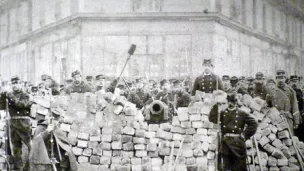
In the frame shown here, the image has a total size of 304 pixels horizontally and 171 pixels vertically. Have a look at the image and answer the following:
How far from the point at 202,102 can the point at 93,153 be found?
199 centimetres

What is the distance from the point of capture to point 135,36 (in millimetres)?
11344

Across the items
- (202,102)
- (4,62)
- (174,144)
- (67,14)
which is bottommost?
(174,144)

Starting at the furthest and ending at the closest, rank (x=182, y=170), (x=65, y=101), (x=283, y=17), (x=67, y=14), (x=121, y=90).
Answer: (x=67, y=14)
(x=283, y=17)
(x=121, y=90)
(x=65, y=101)
(x=182, y=170)

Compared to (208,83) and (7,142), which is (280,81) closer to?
(208,83)

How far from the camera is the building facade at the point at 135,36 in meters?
10.8

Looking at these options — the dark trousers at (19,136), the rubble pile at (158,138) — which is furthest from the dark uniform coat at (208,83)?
the dark trousers at (19,136)

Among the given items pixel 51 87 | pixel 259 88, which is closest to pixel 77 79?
pixel 51 87

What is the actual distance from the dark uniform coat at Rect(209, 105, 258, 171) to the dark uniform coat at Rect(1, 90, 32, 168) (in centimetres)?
307

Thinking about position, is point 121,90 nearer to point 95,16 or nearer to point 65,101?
point 65,101

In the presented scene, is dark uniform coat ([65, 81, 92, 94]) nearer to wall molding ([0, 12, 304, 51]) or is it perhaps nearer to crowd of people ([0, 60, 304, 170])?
crowd of people ([0, 60, 304, 170])

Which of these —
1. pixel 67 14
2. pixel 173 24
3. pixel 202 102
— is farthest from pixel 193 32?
pixel 202 102

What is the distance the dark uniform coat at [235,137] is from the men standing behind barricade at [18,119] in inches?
121

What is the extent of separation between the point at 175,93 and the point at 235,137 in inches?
97.3

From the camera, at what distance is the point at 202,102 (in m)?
6.38
